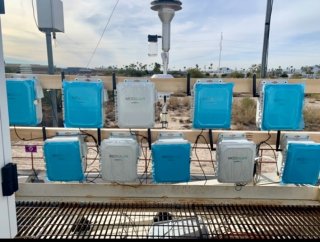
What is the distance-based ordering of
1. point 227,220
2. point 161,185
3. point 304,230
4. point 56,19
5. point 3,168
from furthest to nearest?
1. point 56,19
2. point 161,185
3. point 227,220
4. point 304,230
5. point 3,168

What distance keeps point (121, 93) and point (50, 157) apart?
0.76m

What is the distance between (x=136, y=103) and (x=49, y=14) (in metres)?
1.61

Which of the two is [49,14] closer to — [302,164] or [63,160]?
[63,160]

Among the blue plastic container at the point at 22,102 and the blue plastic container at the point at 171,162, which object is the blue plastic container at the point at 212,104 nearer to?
the blue plastic container at the point at 171,162

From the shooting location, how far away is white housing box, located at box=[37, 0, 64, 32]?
2723 millimetres

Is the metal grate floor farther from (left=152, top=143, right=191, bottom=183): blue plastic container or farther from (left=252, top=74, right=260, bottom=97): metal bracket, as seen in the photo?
(left=252, top=74, right=260, bottom=97): metal bracket

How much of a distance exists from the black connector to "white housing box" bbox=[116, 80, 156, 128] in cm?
97

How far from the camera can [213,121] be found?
1974 mm

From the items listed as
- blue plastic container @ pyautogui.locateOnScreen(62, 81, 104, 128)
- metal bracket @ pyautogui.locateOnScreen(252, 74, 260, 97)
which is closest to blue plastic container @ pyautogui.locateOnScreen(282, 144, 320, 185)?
metal bracket @ pyautogui.locateOnScreen(252, 74, 260, 97)

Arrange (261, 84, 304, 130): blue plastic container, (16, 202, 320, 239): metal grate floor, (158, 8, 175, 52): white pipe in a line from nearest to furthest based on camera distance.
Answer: (16, 202, 320, 239): metal grate floor, (261, 84, 304, 130): blue plastic container, (158, 8, 175, 52): white pipe

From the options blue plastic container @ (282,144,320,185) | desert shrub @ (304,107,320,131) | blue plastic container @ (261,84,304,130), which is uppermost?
blue plastic container @ (261,84,304,130)

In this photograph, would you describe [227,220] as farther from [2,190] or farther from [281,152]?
[2,190]

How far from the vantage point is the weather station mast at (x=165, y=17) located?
2.77 m

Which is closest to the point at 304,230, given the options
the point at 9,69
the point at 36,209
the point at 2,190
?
the point at 2,190
